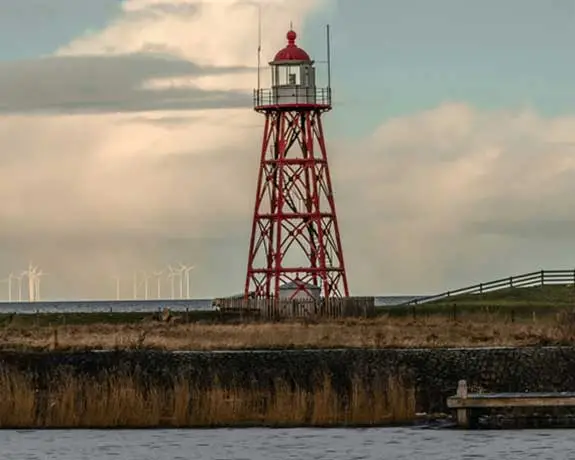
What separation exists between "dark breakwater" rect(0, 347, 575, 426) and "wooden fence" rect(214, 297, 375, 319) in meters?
28.9

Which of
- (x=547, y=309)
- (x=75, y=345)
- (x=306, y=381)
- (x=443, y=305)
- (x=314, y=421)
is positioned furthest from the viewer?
(x=443, y=305)

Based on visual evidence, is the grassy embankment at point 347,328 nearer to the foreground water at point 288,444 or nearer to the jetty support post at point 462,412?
the jetty support post at point 462,412

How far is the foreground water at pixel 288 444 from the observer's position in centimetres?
3666

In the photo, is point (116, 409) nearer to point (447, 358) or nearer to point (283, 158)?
point (447, 358)

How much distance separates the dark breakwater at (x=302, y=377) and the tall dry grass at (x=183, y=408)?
0.12 feet

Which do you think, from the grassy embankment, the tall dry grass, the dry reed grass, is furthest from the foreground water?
the grassy embankment

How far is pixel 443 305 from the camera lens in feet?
282

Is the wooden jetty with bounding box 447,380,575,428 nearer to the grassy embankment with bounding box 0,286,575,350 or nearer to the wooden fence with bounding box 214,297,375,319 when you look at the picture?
the grassy embankment with bounding box 0,286,575,350

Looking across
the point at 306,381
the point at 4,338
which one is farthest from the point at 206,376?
the point at 4,338

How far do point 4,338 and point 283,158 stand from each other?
25.2 meters

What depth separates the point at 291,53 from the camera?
8906 cm

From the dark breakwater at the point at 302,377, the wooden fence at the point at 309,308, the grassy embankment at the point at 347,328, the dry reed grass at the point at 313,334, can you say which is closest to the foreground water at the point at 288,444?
the dark breakwater at the point at 302,377

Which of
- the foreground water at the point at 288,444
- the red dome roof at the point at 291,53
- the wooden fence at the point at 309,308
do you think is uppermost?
the red dome roof at the point at 291,53

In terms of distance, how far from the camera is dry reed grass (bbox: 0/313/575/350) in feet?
196
